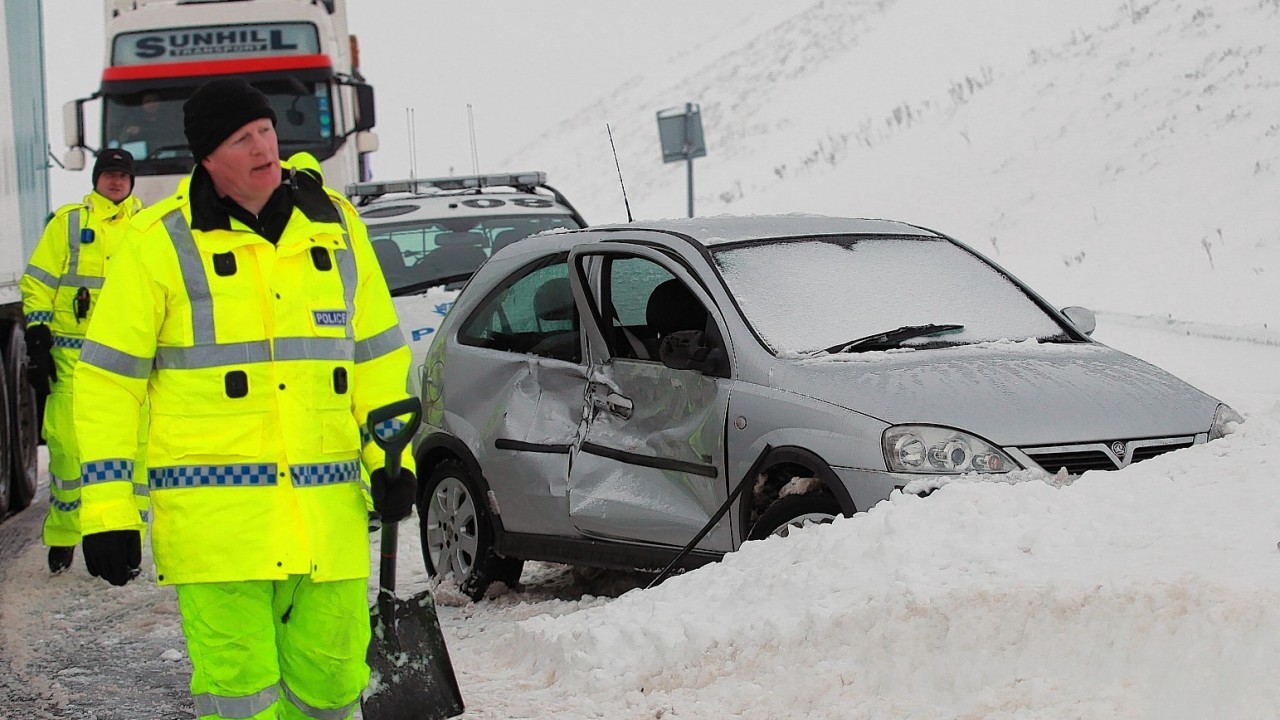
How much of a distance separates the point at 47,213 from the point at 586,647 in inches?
325

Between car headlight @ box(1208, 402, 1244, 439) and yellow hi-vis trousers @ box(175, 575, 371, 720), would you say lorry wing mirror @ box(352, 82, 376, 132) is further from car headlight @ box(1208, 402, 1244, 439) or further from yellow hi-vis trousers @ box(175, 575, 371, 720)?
yellow hi-vis trousers @ box(175, 575, 371, 720)

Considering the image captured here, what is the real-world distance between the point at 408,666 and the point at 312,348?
1103 millimetres

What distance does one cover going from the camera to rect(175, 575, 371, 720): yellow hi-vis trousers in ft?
12.5

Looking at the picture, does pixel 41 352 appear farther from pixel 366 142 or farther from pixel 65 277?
pixel 366 142

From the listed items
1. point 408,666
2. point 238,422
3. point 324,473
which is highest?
point 238,422

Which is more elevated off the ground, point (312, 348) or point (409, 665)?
point (312, 348)

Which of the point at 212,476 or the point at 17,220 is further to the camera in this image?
the point at 17,220

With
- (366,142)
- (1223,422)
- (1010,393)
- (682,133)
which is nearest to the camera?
(1010,393)

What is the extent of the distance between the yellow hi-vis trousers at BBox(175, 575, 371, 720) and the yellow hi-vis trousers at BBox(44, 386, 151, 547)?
4.33m

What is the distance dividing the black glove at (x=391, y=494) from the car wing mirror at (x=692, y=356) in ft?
6.87

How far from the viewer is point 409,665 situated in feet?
15.1

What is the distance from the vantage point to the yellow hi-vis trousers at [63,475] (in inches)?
328

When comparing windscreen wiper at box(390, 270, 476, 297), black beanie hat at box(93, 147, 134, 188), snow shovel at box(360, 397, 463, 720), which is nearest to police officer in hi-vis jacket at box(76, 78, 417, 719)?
snow shovel at box(360, 397, 463, 720)

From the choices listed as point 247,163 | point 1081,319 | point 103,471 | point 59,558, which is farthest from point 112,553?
point 59,558
